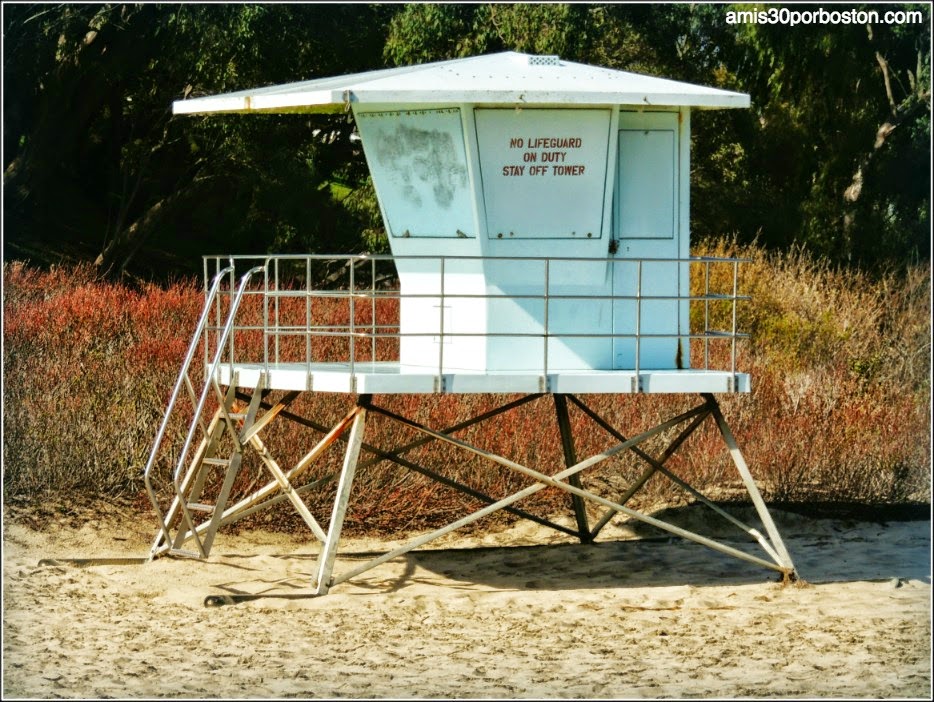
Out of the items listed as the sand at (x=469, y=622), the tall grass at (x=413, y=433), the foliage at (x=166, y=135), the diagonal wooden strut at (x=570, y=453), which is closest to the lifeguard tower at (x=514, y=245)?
the sand at (x=469, y=622)

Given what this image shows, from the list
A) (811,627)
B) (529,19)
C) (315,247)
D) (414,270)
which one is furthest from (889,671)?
(315,247)

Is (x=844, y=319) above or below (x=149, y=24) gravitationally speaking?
below

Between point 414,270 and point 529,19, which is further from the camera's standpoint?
point 529,19

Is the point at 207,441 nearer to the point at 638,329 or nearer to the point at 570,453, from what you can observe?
the point at 570,453

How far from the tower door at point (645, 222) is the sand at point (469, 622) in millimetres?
2238

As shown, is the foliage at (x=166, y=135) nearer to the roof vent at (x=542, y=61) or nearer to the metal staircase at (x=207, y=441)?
the metal staircase at (x=207, y=441)

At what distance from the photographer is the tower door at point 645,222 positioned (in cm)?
1184

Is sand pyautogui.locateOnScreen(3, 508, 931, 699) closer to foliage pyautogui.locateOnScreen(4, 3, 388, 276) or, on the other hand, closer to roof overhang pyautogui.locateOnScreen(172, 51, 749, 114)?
roof overhang pyautogui.locateOnScreen(172, 51, 749, 114)

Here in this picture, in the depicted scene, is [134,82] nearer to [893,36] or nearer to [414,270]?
[893,36]

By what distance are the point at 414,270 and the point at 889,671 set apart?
491cm

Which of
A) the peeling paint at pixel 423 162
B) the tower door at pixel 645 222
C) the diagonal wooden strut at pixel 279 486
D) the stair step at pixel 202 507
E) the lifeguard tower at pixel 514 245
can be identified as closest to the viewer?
the lifeguard tower at pixel 514 245

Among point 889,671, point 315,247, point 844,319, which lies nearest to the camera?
point 889,671

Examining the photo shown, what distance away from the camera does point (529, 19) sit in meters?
26.8

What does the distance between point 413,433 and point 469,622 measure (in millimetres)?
6000
